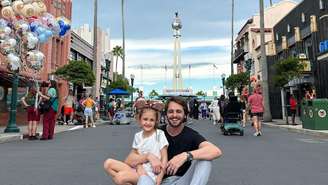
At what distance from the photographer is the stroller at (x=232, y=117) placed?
14867 mm

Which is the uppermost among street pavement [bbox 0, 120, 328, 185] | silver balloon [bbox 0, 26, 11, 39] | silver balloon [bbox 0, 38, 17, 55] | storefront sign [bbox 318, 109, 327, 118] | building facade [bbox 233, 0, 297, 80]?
building facade [bbox 233, 0, 297, 80]

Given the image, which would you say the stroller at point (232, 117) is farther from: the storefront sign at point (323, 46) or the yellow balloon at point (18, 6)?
the storefront sign at point (323, 46)

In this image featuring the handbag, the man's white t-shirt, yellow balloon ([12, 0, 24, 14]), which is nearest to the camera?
the man's white t-shirt

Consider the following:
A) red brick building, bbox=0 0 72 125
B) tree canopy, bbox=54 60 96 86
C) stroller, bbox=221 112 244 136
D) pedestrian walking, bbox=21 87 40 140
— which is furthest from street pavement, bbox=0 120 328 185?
tree canopy, bbox=54 60 96 86

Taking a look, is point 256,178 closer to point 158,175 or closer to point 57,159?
point 158,175

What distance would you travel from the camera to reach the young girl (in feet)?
12.9

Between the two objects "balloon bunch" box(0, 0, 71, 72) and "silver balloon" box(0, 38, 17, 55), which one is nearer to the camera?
"balloon bunch" box(0, 0, 71, 72)

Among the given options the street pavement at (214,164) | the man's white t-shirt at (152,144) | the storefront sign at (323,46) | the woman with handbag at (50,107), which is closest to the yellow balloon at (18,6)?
the woman with handbag at (50,107)

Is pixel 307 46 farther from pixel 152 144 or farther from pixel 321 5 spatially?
pixel 152 144

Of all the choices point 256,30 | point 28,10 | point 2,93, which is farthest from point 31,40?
point 256,30

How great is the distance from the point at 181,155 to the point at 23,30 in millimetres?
11451

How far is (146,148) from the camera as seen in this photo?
4094 mm

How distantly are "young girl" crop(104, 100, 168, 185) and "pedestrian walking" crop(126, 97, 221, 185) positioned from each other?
0.23ft

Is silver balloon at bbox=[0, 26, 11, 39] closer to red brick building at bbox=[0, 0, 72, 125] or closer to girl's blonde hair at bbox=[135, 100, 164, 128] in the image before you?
red brick building at bbox=[0, 0, 72, 125]
